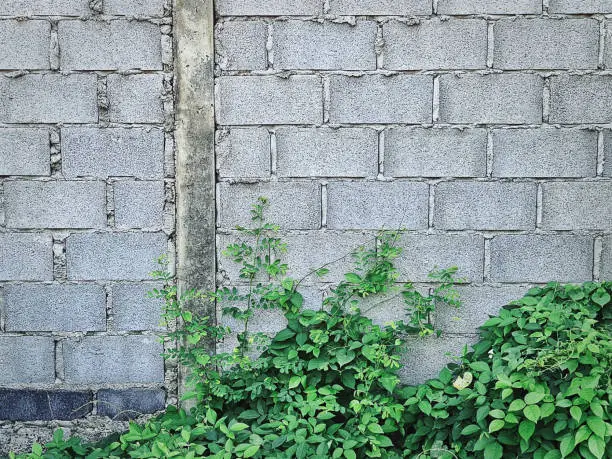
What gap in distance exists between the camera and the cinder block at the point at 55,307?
8.86ft

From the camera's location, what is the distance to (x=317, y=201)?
2.68 m

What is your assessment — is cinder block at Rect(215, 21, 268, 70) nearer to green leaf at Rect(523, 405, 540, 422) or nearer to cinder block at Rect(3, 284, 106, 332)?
cinder block at Rect(3, 284, 106, 332)

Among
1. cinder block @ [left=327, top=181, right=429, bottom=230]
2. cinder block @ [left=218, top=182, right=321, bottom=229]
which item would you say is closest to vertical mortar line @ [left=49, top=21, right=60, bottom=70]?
cinder block @ [left=218, top=182, right=321, bottom=229]

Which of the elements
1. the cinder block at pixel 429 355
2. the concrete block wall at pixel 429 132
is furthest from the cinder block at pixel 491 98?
the cinder block at pixel 429 355

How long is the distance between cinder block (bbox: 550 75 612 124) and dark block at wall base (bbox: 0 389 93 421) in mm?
2425

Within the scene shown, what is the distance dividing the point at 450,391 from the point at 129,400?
1.42 m

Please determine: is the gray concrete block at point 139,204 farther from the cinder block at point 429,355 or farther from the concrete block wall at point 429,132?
the cinder block at point 429,355

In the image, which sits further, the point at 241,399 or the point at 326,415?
the point at 241,399

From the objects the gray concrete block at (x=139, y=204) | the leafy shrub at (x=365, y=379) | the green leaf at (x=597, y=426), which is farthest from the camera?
the gray concrete block at (x=139, y=204)

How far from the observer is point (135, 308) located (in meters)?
2.72

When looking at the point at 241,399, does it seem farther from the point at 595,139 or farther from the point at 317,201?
the point at 595,139

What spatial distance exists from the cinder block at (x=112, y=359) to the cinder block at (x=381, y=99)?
4.34ft

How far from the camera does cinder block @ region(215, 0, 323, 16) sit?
2.58 meters

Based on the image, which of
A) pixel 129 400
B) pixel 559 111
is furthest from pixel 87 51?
pixel 559 111
